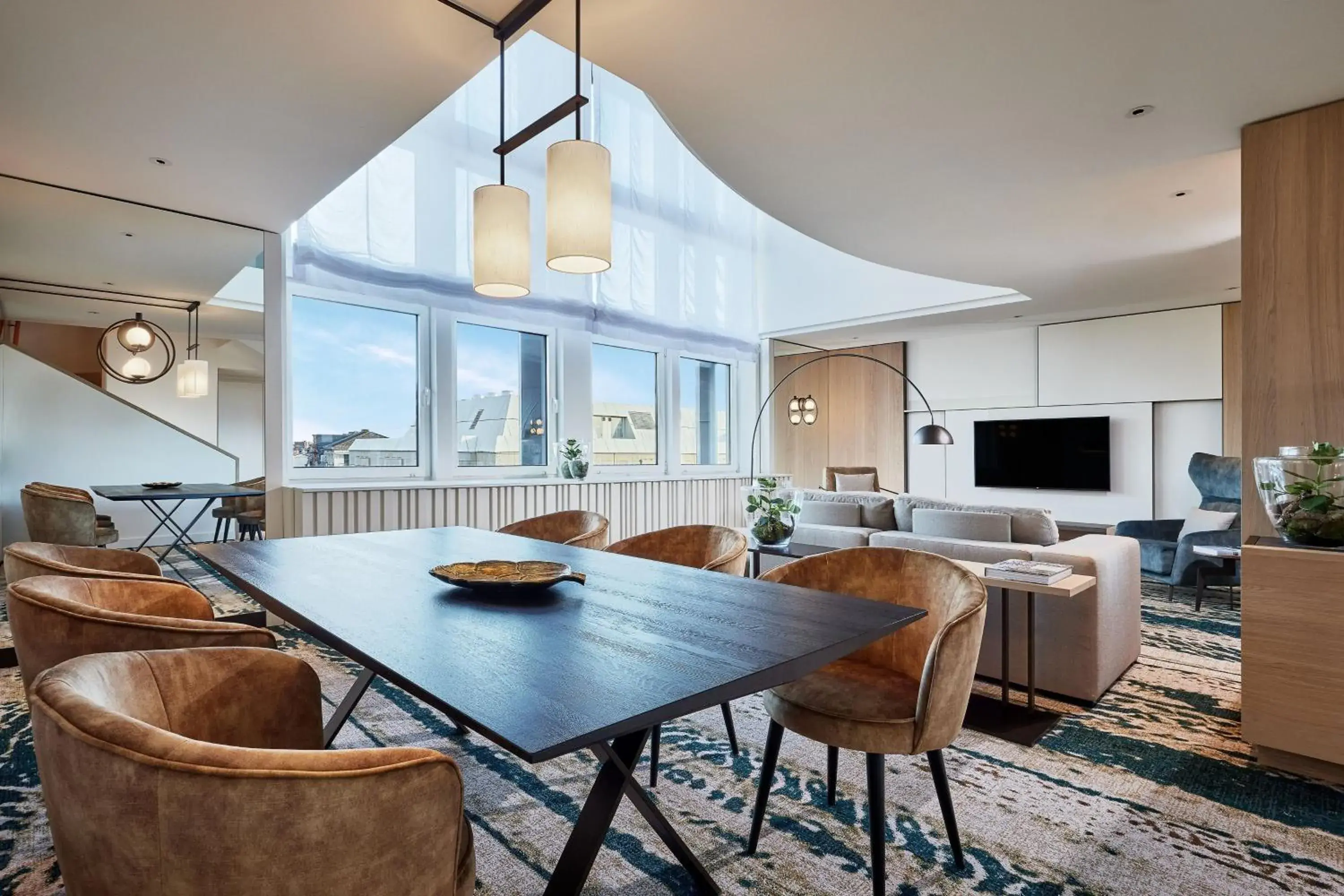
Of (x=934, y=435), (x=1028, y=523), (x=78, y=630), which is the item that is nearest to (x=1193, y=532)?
(x=934, y=435)

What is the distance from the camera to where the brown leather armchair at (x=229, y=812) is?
2.33ft

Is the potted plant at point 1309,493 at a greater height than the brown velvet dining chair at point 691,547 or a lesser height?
greater

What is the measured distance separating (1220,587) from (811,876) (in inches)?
192

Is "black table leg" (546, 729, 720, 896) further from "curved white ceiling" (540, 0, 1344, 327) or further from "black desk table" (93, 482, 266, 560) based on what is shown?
"black desk table" (93, 482, 266, 560)

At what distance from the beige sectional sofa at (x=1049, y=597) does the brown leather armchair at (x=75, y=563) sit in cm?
274

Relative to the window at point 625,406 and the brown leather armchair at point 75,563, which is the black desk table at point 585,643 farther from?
the window at point 625,406

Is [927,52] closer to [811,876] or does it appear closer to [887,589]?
[887,589]

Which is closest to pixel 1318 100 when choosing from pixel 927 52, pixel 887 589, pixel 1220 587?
pixel 927 52

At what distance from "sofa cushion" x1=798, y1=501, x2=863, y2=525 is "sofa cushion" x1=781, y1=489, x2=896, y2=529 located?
16 millimetres

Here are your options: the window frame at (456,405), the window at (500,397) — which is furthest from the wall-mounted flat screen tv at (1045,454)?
the window at (500,397)

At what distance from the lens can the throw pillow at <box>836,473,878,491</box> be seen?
299 inches

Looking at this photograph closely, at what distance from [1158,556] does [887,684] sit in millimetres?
4404

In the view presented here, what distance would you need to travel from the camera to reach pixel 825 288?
6.77m

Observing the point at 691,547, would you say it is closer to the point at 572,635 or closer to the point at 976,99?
the point at 572,635
